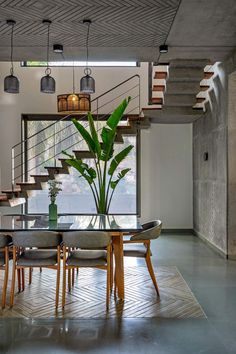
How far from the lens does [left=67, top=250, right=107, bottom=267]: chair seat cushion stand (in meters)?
4.22

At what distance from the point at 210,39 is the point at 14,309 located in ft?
14.0

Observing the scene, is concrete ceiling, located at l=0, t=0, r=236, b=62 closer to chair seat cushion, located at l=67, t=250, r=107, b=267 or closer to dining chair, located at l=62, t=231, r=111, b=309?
dining chair, located at l=62, t=231, r=111, b=309

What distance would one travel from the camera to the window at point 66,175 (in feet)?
30.7

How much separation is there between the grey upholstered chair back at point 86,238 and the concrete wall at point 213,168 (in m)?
3.11

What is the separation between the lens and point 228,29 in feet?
16.7

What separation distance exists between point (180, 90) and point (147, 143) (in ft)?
9.04

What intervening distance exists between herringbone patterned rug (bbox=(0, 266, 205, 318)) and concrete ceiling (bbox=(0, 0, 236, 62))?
328cm

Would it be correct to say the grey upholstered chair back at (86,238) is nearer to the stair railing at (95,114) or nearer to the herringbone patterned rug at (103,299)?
the herringbone patterned rug at (103,299)

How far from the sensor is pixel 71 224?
4.77m

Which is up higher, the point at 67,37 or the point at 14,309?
the point at 67,37

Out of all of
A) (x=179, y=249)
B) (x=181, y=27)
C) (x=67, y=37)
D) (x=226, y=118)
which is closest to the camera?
(x=181, y=27)

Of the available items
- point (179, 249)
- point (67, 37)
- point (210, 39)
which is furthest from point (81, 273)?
point (210, 39)

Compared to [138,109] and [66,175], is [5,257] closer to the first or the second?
[66,175]

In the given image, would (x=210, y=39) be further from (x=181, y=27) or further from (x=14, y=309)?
(x=14, y=309)
